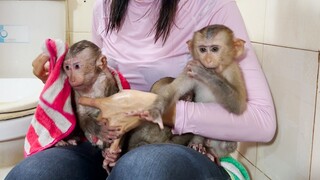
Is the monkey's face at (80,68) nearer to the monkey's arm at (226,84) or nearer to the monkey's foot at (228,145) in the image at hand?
the monkey's arm at (226,84)

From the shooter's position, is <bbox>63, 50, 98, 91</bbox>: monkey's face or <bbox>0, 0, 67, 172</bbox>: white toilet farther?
<bbox>0, 0, 67, 172</bbox>: white toilet

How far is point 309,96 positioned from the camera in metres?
0.78

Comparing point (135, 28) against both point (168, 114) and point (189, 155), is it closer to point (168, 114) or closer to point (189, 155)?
point (168, 114)

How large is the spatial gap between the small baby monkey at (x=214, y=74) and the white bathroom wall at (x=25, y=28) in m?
1.06

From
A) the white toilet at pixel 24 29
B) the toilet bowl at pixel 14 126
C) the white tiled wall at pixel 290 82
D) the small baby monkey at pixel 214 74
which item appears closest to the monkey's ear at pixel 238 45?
the small baby monkey at pixel 214 74

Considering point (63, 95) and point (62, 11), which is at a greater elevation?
point (62, 11)

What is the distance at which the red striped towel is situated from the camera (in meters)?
0.86

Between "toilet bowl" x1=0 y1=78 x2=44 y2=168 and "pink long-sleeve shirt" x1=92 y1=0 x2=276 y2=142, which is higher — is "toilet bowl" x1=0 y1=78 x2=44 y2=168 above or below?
below

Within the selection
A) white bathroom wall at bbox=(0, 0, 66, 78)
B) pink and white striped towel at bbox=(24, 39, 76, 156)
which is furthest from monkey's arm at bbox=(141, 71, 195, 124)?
white bathroom wall at bbox=(0, 0, 66, 78)

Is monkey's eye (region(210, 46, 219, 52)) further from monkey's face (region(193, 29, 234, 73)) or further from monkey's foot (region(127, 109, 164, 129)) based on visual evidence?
monkey's foot (region(127, 109, 164, 129))

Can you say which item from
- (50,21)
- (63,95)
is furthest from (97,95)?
(50,21)

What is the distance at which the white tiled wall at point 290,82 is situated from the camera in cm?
77

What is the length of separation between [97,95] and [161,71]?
0.19 metres

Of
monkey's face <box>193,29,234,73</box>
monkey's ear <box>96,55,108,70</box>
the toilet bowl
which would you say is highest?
monkey's face <box>193,29,234,73</box>
